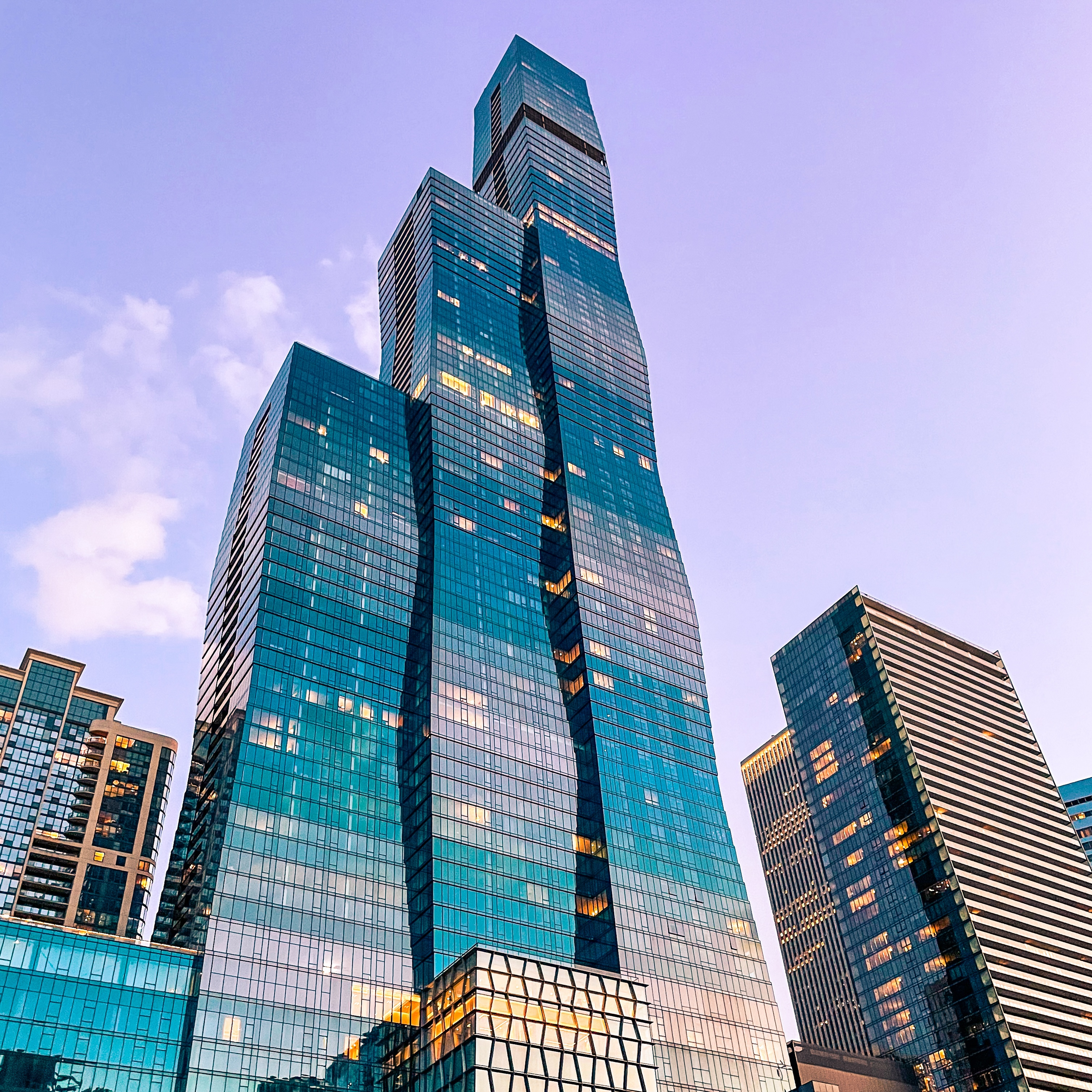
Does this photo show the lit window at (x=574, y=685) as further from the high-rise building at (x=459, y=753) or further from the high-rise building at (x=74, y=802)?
the high-rise building at (x=74, y=802)

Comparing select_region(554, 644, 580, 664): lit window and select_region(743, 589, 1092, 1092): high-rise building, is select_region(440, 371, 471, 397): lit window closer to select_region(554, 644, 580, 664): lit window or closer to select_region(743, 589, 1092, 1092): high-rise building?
select_region(554, 644, 580, 664): lit window

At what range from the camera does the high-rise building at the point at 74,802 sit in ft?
548

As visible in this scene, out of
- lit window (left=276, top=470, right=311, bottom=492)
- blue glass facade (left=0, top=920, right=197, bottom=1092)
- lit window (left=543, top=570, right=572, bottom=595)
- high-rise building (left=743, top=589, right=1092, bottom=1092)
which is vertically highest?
lit window (left=276, top=470, right=311, bottom=492)

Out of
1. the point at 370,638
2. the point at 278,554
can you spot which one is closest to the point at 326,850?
the point at 370,638

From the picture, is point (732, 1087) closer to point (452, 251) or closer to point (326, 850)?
point (326, 850)

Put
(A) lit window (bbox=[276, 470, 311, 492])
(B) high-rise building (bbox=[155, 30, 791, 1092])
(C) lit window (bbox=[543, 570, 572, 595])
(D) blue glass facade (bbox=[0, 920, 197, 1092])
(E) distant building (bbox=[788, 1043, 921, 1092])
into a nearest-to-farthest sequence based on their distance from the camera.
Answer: (D) blue glass facade (bbox=[0, 920, 197, 1092])
(B) high-rise building (bbox=[155, 30, 791, 1092])
(A) lit window (bbox=[276, 470, 311, 492])
(E) distant building (bbox=[788, 1043, 921, 1092])
(C) lit window (bbox=[543, 570, 572, 595])

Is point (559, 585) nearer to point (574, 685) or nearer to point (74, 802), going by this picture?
point (574, 685)

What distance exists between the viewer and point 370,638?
13150 cm

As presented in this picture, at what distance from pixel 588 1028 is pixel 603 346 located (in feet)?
411

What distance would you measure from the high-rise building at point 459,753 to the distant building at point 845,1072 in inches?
785

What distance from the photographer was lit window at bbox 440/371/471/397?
6358 inches

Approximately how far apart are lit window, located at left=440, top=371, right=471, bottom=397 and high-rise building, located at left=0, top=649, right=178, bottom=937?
297ft

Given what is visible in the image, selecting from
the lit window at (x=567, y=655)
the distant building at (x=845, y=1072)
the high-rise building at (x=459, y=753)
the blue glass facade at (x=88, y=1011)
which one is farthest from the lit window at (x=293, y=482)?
the distant building at (x=845, y=1072)

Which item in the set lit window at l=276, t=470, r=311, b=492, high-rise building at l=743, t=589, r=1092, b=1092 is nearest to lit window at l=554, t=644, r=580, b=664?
lit window at l=276, t=470, r=311, b=492
